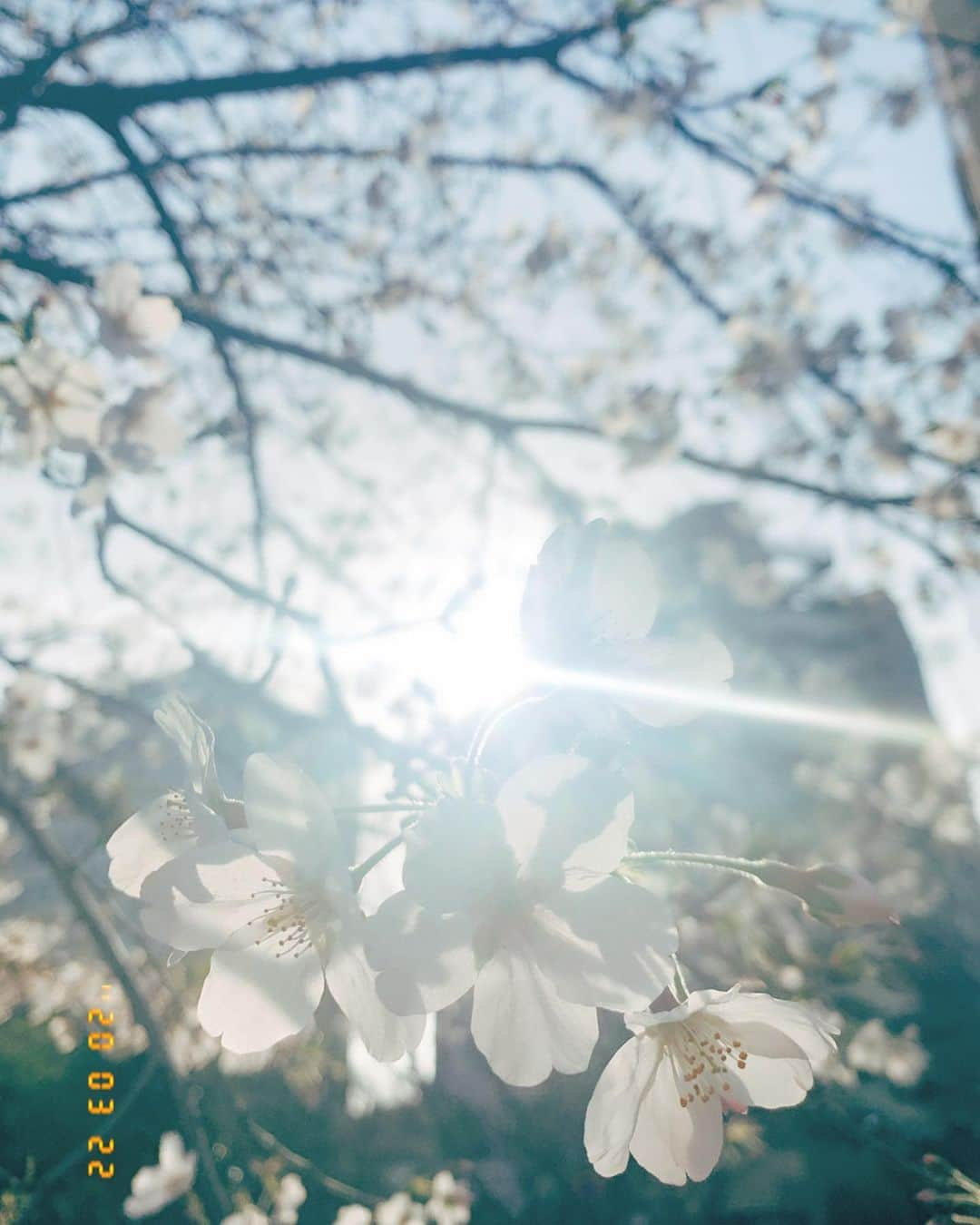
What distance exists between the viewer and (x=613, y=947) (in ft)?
2.52

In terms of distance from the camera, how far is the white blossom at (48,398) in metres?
1.88

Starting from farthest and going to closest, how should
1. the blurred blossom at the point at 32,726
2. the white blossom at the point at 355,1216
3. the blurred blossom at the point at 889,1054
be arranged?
the blurred blossom at the point at 889,1054 → the blurred blossom at the point at 32,726 → the white blossom at the point at 355,1216

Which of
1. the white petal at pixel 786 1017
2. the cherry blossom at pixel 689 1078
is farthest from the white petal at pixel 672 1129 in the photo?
the white petal at pixel 786 1017

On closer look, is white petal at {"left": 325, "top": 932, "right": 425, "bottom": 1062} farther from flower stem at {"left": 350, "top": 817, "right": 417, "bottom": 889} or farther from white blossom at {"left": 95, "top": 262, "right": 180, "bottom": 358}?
white blossom at {"left": 95, "top": 262, "right": 180, "bottom": 358}

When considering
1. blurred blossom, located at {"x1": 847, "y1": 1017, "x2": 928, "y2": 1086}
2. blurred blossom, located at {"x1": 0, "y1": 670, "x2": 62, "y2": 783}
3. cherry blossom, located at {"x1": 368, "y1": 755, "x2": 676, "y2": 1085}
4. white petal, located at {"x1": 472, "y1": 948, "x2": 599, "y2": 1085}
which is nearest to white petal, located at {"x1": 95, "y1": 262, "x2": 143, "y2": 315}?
cherry blossom, located at {"x1": 368, "y1": 755, "x2": 676, "y2": 1085}

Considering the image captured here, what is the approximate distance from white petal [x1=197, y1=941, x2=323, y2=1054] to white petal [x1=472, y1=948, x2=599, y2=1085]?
8.9 inches

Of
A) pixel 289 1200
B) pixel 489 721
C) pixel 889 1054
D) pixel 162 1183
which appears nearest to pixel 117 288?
pixel 489 721

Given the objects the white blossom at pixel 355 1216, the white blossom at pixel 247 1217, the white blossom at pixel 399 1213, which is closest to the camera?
the white blossom at pixel 247 1217

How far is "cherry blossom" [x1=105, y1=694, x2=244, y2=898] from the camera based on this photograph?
37.1 inches

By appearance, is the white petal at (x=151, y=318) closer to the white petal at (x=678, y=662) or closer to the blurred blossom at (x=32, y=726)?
the white petal at (x=678, y=662)

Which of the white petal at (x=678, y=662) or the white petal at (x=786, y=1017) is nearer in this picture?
the white petal at (x=786, y=1017)

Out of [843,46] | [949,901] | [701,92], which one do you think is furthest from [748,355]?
[949,901]
